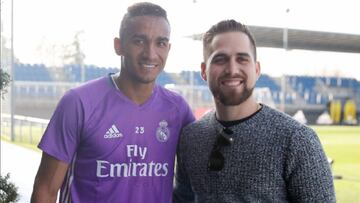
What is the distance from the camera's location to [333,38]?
9617 mm

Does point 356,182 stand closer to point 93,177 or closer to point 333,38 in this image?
point 333,38

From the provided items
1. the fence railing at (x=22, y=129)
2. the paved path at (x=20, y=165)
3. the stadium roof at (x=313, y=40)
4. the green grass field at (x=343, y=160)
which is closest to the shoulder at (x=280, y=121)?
the green grass field at (x=343, y=160)

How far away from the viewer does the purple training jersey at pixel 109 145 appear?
1.41 meters

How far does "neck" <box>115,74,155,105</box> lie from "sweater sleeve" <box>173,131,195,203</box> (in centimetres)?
17

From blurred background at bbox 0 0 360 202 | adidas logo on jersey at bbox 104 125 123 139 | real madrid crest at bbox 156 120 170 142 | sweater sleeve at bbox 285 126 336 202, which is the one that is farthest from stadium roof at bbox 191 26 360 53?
sweater sleeve at bbox 285 126 336 202

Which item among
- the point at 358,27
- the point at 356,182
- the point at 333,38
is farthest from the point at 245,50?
the point at 333,38

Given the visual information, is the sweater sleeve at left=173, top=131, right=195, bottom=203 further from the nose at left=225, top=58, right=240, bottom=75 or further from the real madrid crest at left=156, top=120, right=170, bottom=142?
the nose at left=225, top=58, right=240, bottom=75

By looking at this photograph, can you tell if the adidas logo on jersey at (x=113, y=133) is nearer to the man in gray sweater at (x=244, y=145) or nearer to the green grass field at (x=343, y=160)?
the man in gray sweater at (x=244, y=145)

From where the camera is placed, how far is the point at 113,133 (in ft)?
4.77

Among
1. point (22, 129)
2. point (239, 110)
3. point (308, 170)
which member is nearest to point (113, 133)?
point (239, 110)

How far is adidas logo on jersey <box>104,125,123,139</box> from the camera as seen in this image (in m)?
1.45

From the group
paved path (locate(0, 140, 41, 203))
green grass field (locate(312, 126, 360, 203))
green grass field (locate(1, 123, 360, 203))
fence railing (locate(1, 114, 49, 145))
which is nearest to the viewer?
paved path (locate(0, 140, 41, 203))

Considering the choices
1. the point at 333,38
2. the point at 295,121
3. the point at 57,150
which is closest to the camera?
the point at 295,121

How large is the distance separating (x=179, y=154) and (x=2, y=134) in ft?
41.7
